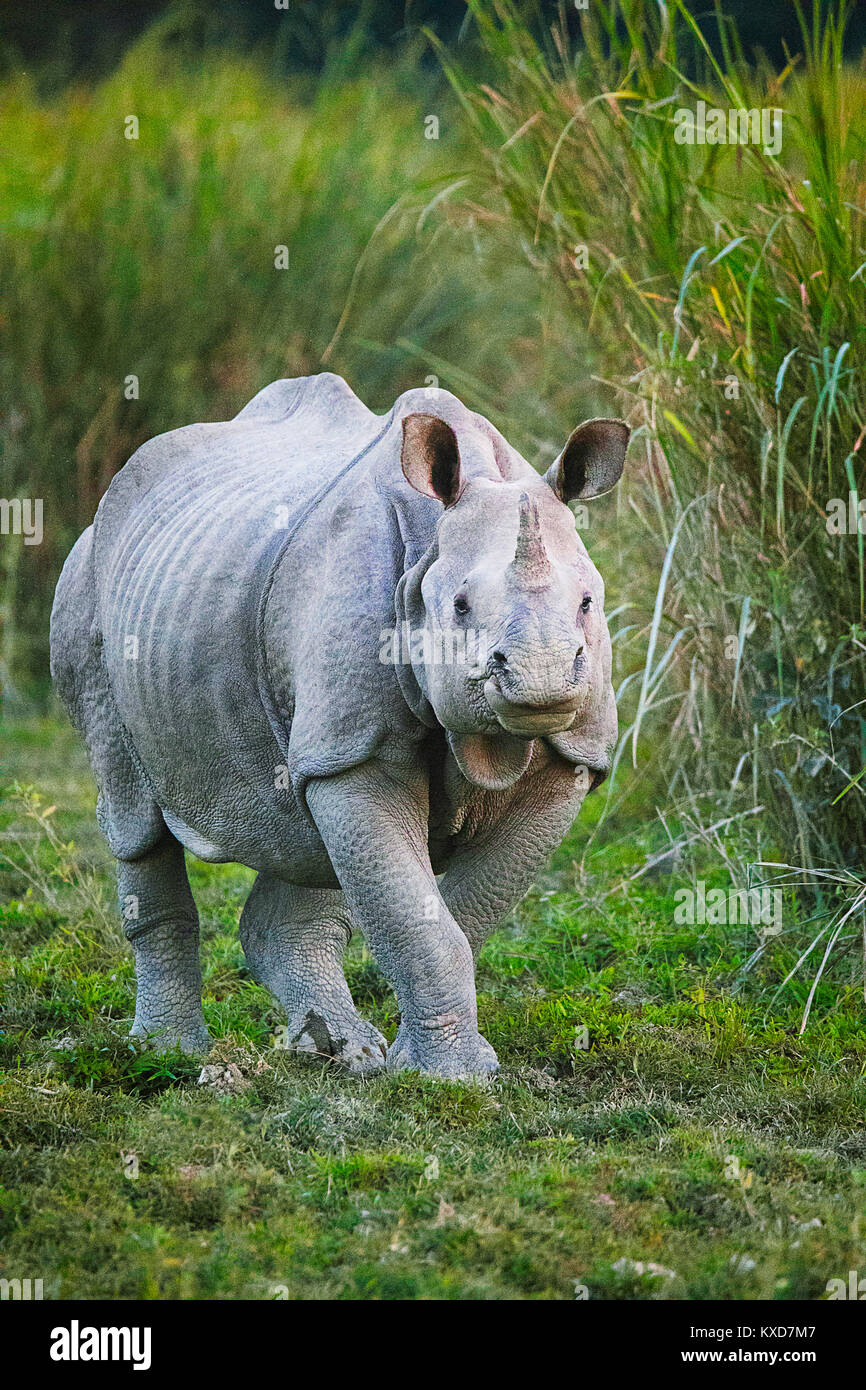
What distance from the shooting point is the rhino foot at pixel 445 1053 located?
4055 millimetres

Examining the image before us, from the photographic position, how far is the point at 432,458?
12.5 feet

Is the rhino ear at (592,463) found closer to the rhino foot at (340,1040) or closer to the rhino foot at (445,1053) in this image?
the rhino foot at (445,1053)

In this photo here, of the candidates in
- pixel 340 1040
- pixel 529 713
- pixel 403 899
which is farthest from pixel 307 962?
pixel 529 713

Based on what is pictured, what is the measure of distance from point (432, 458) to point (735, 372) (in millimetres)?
1885

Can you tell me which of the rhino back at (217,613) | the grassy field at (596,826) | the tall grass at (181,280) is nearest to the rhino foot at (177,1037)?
the grassy field at (596,826)

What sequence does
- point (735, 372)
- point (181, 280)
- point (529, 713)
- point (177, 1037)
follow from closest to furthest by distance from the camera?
point (529, 713)
point (177, 1037)
point (735, 372)
point (181, 280)

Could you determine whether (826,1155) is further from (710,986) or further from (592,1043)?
(710,986)

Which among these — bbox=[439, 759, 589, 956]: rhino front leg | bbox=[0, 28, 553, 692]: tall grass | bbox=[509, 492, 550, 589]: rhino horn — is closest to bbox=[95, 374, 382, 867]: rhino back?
bbox=[439, 759, 589, 956]: rhino front leg

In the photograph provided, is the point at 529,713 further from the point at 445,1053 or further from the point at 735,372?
the point at 735,372

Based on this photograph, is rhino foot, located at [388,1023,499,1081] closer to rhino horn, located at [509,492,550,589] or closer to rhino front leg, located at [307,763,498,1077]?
rhino front leg, located at [307,763,498,1077]

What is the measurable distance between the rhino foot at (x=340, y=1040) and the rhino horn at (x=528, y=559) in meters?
1.60

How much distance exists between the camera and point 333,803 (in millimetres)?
3982

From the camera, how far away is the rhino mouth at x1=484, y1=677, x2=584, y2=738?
3.47 meters

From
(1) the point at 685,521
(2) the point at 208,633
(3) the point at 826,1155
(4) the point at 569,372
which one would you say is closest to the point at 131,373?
(4) the point at 569,372
